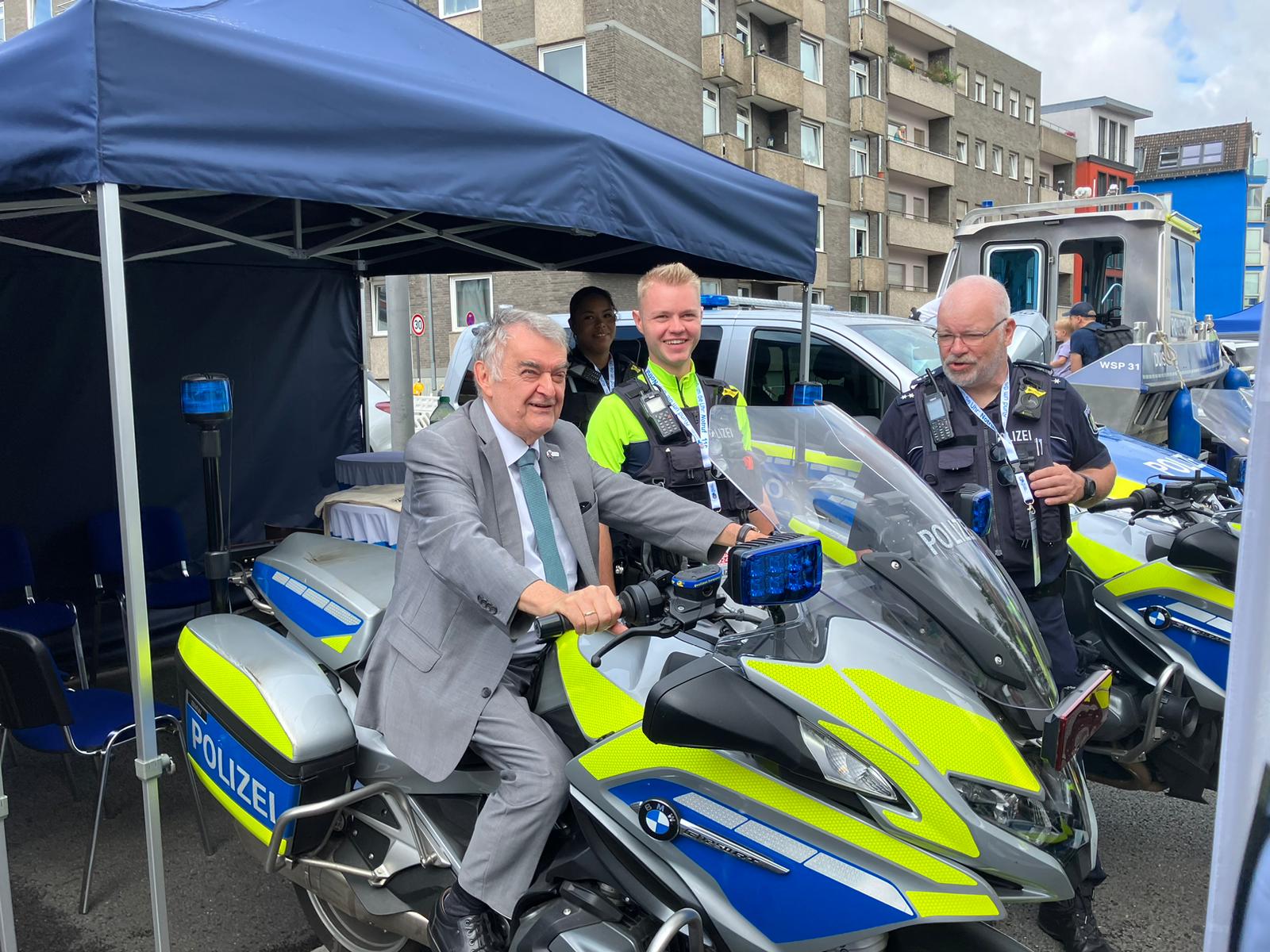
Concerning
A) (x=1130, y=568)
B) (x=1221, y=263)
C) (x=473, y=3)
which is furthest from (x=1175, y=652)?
(x=473, y=3)

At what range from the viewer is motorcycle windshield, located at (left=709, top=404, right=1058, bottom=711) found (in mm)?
1876

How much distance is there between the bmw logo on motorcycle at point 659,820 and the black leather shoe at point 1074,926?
1.49m

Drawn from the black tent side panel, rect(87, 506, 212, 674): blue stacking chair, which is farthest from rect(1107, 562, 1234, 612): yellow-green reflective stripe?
the black tent side panel

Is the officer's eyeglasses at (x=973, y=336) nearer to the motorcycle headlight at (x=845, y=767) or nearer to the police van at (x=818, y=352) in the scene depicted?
the motorcycle headlight at (x=845, y=767)

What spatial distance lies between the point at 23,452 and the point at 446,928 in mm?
3853

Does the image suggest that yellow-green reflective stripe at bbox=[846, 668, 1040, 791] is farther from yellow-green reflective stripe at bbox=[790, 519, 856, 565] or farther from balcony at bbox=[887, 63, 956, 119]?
balcony at bbox=[887, 63, 956, 119]

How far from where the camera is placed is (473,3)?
25703 millimetres

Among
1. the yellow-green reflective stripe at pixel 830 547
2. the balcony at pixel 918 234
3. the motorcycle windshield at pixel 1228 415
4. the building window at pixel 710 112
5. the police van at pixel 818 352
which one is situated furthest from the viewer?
the balcony at pixel 918 234

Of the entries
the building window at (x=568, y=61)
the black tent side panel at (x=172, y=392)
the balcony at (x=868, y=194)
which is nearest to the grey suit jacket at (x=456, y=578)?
the black tent side panel at (x=172, y=392)

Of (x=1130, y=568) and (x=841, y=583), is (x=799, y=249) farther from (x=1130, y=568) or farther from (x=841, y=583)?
(x=841, y=583)

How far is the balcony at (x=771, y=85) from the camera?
29.0m

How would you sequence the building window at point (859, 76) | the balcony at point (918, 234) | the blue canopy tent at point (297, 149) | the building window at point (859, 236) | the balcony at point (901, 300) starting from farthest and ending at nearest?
1. the balcony at point (918, 234)
2. the balcony at point (901, 300)
3. the building window at point (859, 236)
4. the building window at point (859, 76)
5. the blue canopy tent at point (297, 149)

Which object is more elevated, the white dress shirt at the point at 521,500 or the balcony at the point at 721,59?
the balcony at the point at 721,59

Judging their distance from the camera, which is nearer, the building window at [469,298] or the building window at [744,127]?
the building window at [469,298]
